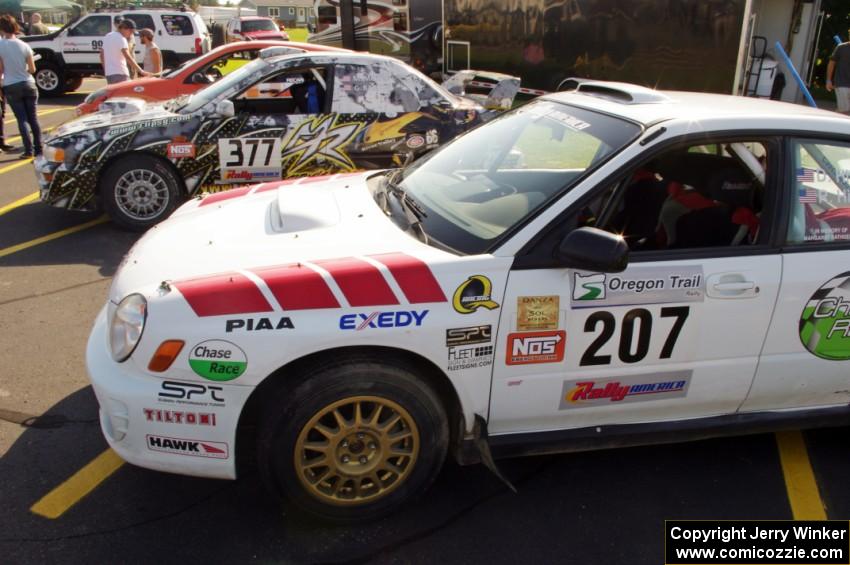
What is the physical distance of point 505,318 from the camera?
2467 millimetres

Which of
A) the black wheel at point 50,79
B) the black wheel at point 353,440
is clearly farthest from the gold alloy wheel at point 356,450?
the black wheel at point 50,79

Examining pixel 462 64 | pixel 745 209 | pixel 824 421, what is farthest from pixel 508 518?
pixel 462 64

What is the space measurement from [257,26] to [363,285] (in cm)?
3266

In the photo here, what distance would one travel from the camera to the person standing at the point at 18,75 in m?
8.66

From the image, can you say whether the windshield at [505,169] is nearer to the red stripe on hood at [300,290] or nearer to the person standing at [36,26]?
the red stripe on hood at [300,290]

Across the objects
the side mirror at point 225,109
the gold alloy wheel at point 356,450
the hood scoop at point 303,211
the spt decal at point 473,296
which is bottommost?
the gold alloy wheel at point 356,450

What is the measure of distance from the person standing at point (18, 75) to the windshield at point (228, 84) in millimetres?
3787

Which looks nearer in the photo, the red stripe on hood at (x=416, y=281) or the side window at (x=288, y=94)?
the red stripe on hood at (x=416, y=281)

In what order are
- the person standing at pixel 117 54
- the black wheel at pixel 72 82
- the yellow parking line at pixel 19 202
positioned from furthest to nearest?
the black wheel at pixel 72 82
the person standing at pixel 117 54
the yellow parking line at pixel 19 202

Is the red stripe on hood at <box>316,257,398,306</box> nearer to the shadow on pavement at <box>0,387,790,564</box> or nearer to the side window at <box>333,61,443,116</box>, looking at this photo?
the shadow on pavement at <box>0,387,790,564</box>

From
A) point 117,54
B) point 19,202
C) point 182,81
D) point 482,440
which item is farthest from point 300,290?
point 117,54

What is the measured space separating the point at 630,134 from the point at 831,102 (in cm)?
1568

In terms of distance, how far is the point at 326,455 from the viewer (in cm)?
252

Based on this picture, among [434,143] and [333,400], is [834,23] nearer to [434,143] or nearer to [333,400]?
[434,143]
